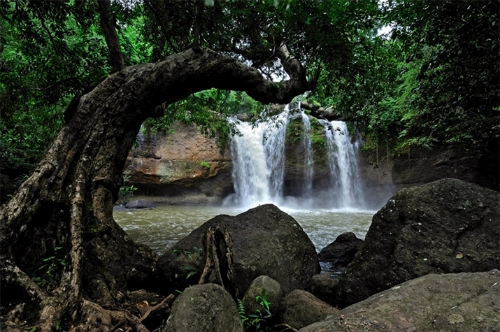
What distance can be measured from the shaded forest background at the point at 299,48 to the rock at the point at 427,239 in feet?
6.20

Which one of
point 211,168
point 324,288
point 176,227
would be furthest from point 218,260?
point 211,168

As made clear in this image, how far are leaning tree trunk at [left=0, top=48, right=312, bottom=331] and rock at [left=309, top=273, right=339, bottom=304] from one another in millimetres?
2106

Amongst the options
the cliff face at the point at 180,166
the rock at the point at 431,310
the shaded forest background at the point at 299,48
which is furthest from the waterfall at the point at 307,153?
the rock at the point at 431,310

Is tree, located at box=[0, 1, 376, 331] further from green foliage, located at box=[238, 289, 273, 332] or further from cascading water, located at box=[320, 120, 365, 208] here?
cascading water, located at box=[320, 120, 365, 208]

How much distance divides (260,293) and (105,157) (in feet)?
8.48

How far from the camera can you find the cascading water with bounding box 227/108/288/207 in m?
17.7

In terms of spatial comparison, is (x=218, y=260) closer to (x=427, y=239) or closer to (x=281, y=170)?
(x=427, y=239)

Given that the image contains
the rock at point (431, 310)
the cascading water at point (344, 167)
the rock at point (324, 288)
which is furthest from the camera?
the cascading water at point (344, 167)

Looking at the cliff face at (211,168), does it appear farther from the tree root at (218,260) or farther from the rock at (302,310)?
the rock at (302,310)

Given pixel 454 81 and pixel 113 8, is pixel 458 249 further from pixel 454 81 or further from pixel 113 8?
pixel 113 8

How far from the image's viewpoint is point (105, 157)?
153 inches

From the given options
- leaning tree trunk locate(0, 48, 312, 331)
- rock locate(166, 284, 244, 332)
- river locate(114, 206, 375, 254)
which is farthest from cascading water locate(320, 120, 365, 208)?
rock locate(166, 284, 244, 332)

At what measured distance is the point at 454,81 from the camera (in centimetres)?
497

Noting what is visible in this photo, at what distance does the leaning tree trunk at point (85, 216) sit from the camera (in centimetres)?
243
